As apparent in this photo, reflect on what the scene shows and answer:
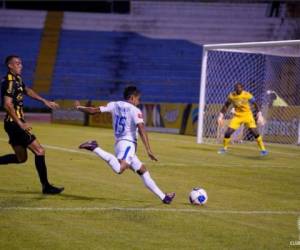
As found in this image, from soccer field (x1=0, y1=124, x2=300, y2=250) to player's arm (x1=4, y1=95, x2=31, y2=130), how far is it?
1.05 metres

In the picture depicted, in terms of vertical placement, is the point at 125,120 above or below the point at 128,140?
above

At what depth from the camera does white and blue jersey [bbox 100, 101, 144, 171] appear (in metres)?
10.5

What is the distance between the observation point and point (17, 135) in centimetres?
1087

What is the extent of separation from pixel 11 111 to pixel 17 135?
1.42 feet

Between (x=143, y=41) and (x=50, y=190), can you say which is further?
(x=143, y=41)

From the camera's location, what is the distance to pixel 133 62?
4188 centimetres

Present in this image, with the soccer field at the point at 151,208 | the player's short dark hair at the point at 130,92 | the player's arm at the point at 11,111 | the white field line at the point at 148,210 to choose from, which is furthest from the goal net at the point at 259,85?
the player's arm at the point at 11,111

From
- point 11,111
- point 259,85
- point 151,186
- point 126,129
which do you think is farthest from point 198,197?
point 259,85

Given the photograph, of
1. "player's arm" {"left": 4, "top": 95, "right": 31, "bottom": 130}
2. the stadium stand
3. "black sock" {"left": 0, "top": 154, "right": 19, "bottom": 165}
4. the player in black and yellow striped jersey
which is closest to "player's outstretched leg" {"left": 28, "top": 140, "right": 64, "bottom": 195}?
the player in black and yellow striped jersey

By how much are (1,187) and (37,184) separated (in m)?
0.69

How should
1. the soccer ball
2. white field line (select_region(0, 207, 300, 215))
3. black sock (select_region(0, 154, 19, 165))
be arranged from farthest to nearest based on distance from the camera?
black sock (select_region(0, 154, 19, 165))
the soccer ball
white field line (select_region(0, 207, 300, 215))

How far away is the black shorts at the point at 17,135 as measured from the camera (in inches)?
426

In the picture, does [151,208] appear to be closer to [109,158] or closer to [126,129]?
[109,158]

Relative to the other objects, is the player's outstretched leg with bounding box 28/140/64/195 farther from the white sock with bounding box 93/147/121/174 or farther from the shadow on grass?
the white sock with bounding box 93/147/121/174
